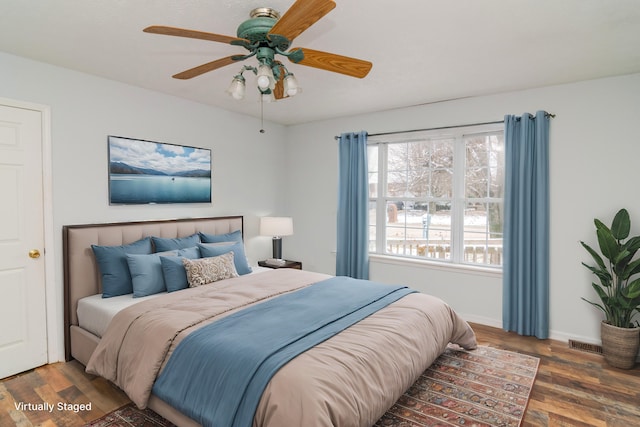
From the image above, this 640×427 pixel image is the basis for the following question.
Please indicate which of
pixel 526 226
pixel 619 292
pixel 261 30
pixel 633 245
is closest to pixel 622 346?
pixel 619 292

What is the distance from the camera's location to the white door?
2.77m

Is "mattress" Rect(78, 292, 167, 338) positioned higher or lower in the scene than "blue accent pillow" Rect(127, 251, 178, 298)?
lower

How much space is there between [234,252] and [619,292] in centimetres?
351

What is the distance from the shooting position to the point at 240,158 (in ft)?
15.3

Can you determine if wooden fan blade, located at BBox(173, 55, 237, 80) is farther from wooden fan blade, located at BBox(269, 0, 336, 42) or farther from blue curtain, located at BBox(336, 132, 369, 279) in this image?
blue curtain, located at BBox(336, 132, 369, 279)

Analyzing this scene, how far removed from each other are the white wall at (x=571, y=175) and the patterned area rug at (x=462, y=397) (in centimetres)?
82

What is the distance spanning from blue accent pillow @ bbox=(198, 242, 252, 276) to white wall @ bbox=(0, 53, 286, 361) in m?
Answer: 0.65

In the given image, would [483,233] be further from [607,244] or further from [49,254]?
[49,254]

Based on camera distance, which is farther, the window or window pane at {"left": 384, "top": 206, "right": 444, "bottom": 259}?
window pane at {"left": 384, "top": 206, "right": 444, "bottom": 259}

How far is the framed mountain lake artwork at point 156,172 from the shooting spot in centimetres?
339

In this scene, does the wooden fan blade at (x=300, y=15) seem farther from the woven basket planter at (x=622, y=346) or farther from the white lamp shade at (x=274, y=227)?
the woven basket planter at (x=622, y=346)

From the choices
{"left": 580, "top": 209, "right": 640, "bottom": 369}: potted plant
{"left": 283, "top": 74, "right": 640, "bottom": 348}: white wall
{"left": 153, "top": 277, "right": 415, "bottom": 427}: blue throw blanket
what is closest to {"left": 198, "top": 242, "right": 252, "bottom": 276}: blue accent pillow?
{"left": 153, "top": 277, "right": 415, "bottom": 427}: blue throw blanket

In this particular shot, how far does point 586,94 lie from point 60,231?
4.85 m

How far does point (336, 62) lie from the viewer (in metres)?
2.02
